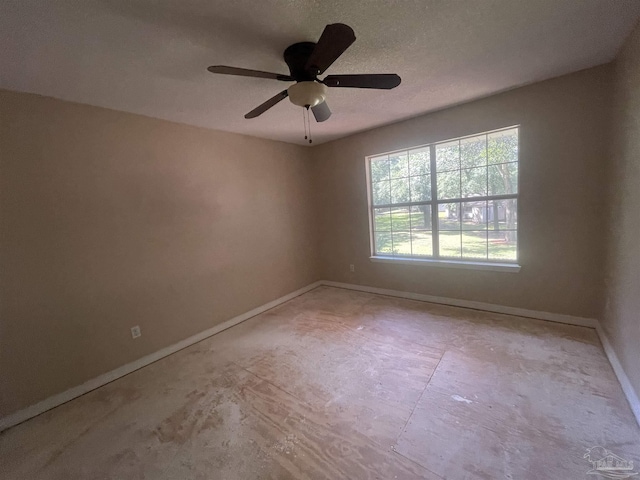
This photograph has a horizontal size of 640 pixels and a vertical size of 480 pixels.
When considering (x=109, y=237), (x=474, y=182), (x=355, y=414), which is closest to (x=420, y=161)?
(x=474, y=182)

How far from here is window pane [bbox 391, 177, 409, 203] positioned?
3.60 m

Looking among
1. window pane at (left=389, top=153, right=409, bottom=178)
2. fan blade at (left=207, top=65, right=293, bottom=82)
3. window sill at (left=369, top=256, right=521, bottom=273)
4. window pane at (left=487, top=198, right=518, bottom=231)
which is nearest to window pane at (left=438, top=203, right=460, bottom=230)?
window pane at (left=487, top=198, right=518, bottom=231)

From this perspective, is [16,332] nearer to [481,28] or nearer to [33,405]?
→ [33,405]

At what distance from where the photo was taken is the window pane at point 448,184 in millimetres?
3158

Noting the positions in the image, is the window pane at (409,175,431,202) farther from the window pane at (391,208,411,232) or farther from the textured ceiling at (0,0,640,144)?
the textured ceiling at (0,0,640,144)

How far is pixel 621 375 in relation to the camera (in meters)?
1.78

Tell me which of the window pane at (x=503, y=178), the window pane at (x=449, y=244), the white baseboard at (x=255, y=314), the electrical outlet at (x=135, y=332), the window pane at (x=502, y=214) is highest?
the window pane at (x=503, y=178)

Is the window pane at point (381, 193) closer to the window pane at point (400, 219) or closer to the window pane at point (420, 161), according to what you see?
the window pane at point (400, 219)

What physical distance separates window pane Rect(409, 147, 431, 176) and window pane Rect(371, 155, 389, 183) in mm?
357

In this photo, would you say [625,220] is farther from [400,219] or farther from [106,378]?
[106,378]

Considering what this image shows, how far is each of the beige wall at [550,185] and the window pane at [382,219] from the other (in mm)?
885

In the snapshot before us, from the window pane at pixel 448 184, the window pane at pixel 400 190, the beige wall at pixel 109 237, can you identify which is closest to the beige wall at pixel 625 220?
the window pane at pixel 448 184

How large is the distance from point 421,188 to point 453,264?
3.55 ft

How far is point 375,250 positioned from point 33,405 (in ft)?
12.7
